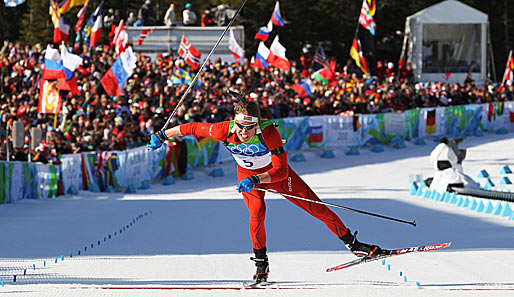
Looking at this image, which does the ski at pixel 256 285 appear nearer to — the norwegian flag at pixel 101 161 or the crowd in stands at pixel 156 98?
the crowd in stands at pixel 156 98

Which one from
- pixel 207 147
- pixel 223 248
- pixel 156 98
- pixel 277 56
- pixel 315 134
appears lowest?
pixel 315 134

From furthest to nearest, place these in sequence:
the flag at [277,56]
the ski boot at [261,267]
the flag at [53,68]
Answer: the flag at [277,56], the flag at [53,68], the ski boot at [261,267]

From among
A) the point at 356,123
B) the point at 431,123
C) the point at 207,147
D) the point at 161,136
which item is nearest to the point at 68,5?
the point at 207,147

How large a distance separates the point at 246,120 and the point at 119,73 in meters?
14.2

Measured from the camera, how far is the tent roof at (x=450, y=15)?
135ft

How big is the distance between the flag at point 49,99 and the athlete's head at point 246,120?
1350 cm

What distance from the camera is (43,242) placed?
10641mm

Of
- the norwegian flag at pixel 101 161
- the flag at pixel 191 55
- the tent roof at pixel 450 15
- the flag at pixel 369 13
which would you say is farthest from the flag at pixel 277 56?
the tent roof at pixel 450 15

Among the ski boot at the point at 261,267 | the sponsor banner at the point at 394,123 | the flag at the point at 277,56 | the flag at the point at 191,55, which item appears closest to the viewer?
the ski boot at the point at 261,267

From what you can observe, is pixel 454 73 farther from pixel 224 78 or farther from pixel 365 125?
pixel 224 78

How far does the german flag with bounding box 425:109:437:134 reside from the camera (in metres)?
31.0

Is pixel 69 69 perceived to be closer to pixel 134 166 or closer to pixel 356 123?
pixel 134 166

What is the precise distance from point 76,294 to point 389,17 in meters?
43.3

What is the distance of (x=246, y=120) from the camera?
283 inches
